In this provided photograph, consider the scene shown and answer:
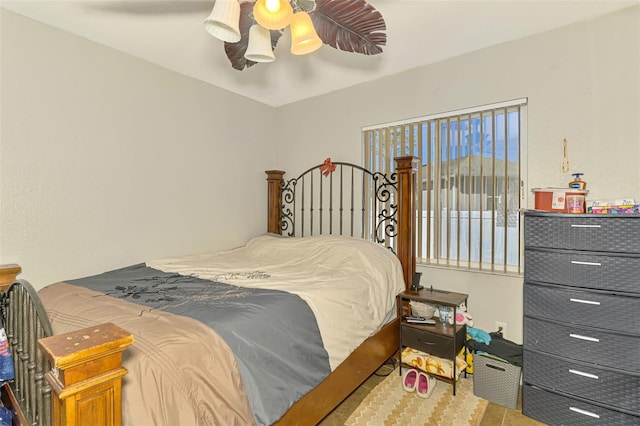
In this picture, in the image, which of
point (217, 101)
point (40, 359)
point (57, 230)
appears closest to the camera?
point (40, 359)

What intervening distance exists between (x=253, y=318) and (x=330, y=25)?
142 cm

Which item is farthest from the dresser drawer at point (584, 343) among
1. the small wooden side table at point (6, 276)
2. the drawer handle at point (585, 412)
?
the small wooden side table at point (6, 276)

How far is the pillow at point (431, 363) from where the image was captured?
2195 millimetres

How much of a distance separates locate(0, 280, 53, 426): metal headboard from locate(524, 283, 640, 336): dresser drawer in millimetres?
2231

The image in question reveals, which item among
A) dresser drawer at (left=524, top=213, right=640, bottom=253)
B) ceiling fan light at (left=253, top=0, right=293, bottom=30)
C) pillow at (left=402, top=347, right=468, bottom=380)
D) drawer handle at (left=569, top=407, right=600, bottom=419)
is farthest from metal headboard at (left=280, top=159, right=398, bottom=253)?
ceiling fan light at (left=253, top=0, right=293, bottom=30)

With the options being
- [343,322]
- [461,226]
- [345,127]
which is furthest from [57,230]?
[461,226]

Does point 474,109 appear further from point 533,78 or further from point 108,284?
point 108,284

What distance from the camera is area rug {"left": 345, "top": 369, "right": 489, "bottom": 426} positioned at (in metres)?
1.90

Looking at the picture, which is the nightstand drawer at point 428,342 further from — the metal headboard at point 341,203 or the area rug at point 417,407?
the metal headboard at point 341,203

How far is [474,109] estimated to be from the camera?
2.53 metres

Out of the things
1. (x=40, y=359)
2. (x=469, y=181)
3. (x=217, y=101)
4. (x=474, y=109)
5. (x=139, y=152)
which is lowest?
(x=40, y=359)

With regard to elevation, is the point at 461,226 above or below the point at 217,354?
above

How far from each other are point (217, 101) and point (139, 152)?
94 centimetres

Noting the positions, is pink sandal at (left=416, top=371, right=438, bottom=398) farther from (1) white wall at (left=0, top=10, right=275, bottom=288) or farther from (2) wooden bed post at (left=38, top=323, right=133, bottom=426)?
(1) white wall at (left=0, top=10, right=275, bottom=288)
